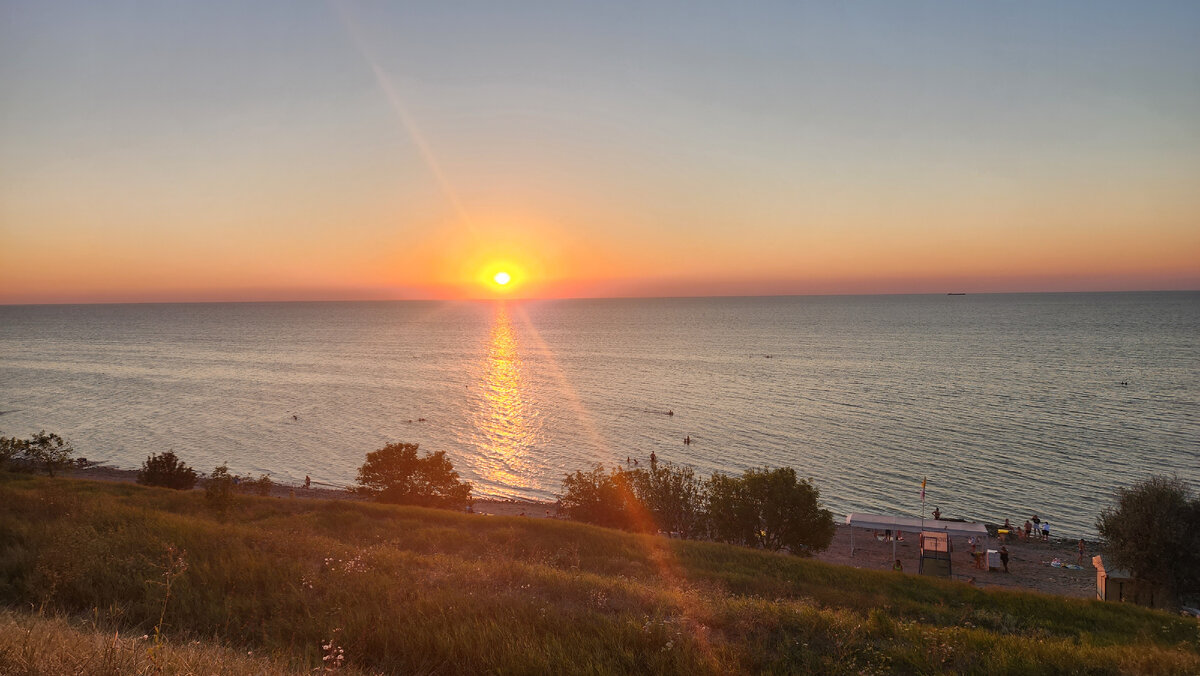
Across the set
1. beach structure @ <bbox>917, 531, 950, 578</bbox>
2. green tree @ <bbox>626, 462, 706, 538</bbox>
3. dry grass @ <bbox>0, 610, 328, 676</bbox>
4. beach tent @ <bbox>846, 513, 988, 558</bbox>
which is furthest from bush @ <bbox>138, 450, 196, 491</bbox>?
beach structure @ <bbox>917, 531, 950, 578</bbox>

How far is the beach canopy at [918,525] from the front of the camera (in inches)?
1363

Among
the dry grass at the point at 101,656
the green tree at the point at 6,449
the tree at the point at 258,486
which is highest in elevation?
the dry grass at the point at 101,656

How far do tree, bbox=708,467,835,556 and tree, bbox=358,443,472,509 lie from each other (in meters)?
15.9

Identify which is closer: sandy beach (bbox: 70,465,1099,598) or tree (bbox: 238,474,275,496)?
sandy beach (bbox: 70,465,1099,598)

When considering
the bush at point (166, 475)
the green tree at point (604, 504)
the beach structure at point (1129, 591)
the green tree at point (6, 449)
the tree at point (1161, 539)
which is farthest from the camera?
the bush at point (166, 475)

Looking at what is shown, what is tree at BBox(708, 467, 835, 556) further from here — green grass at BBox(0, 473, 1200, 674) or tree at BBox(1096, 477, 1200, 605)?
green grass at BBox(0, 473, 1200, 674)

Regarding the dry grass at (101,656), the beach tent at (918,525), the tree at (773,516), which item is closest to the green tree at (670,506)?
the tree at (773,516)

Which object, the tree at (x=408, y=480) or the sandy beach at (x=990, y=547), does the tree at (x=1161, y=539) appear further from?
the tree at (x=408, y=480)

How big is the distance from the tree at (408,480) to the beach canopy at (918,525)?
2371cm

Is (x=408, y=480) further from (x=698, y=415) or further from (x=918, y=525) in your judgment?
(x=698, y=415)

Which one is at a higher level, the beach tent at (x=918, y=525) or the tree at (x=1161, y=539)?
the tree at (x=1161, y=539)

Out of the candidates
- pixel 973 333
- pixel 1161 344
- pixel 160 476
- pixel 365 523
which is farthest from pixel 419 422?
pixel 973 333

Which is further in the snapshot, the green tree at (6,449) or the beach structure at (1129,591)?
the green tree at (6,449)

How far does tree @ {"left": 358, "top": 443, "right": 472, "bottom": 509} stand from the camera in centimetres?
3572
